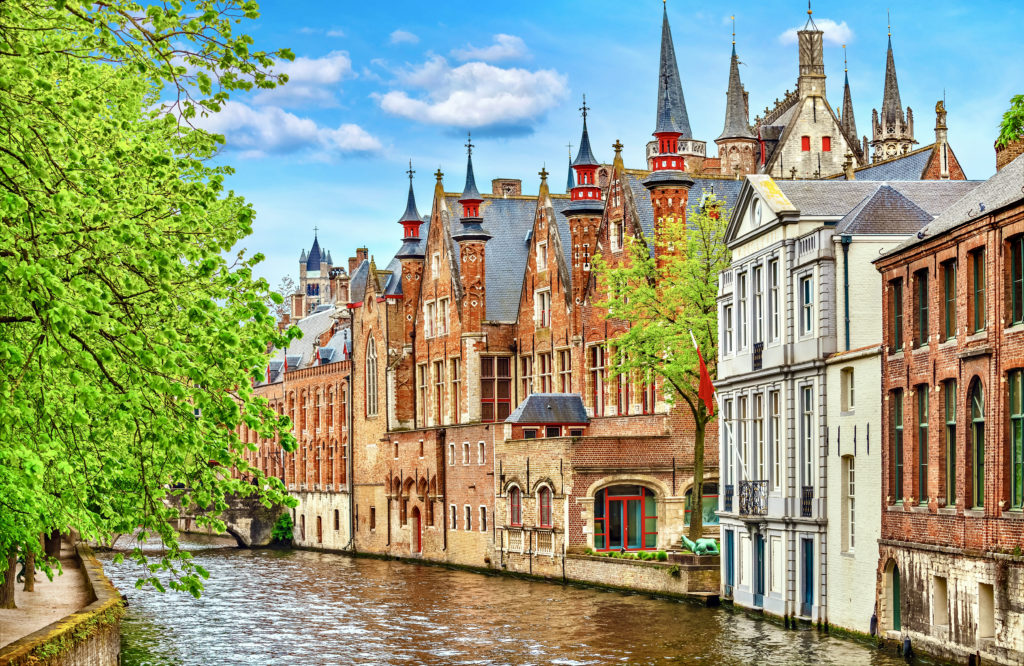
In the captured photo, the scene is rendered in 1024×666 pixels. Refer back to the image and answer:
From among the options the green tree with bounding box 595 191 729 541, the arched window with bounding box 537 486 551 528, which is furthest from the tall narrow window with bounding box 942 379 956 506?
the arched window with bounding box 537 486 551 528

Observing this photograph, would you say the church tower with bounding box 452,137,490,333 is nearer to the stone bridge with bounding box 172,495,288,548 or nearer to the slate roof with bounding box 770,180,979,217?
the stone bridge with bounding box 172,495,288,548

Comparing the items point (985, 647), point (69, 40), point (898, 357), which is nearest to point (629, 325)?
point (898, 357)

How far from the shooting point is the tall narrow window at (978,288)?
26.5 m

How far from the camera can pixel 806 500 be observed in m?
34.0

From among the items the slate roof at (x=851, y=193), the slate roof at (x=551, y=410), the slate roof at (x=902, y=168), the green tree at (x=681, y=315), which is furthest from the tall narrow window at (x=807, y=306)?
the slate roof at (x=902, y=168)

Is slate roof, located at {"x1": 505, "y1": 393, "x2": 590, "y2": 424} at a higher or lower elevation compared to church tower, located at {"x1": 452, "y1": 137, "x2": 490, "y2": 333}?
lower

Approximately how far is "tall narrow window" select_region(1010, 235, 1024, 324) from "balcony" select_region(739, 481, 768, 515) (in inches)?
466

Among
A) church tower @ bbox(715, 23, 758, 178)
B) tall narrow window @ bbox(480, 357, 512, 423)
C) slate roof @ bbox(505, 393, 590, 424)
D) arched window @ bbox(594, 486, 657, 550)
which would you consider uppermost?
church tower @ bbox(715, 23, 758, 178)

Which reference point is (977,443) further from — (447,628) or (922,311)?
(447,628)

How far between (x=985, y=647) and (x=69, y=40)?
56.4 feet

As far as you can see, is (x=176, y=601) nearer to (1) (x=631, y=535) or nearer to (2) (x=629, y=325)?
(1) (x=631, y=535)

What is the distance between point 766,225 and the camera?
118 ft

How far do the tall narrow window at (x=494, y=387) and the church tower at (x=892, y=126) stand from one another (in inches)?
1129

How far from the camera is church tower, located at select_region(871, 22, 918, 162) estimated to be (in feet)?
275
